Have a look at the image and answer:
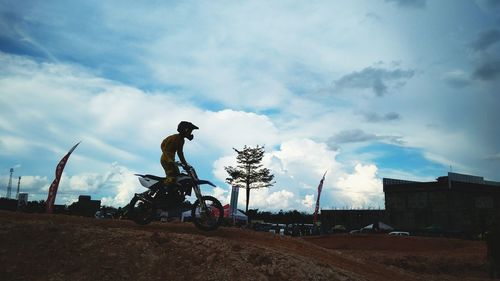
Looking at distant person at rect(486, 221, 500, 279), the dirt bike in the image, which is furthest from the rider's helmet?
distant person at rect(486, 221, 500, 279)

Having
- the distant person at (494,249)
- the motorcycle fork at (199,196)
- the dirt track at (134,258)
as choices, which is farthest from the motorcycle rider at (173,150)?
the distant person at (494,249)

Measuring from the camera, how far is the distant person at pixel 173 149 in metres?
10.8

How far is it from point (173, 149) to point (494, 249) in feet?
48.2

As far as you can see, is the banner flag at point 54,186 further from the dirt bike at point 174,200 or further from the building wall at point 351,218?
the building wall at point 351,218

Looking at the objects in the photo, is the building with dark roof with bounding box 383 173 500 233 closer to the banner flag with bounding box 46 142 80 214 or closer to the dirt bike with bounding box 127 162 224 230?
the banner flag with bounding box 46 142 80 214

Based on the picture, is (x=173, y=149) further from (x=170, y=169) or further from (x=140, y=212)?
(x=140, y=212)

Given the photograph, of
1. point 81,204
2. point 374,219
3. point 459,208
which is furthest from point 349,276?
point 374,219

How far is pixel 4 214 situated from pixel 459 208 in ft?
215

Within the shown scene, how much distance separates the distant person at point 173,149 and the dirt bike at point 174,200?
156 millimetres

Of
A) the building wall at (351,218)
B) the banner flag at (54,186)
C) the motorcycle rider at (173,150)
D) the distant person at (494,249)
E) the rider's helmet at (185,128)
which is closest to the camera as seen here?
the motorcycle rider at (173,150)

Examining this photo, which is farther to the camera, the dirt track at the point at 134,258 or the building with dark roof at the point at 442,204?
the building with dark roof at the point at 442,204

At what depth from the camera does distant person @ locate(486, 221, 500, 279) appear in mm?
17250

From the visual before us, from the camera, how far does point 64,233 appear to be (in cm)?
892

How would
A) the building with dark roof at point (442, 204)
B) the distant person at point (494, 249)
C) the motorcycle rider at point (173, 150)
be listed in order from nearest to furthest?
the motorcycle rider at point (173, 150) → the distant person at point (494, 249) → the building with dark roof at point (442, 204)
